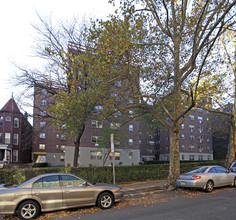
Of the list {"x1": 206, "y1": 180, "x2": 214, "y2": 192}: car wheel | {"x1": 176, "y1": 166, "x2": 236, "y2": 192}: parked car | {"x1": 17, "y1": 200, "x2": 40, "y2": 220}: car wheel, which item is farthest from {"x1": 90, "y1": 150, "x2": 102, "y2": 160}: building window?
{"x1": 17, "y1": 200, "x2": 40, "y2": 220}: car wheel

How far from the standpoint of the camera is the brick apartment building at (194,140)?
165 ft

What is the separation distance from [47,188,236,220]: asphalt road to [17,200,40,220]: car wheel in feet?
2.06

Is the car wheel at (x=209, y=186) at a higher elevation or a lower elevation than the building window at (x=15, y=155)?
higher

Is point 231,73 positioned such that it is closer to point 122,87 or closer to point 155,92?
point 155,92

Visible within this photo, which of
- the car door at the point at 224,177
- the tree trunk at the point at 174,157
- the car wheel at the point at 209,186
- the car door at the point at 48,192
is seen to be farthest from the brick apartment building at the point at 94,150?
the car door at the point at 48,192

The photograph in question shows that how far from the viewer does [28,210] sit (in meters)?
6.72

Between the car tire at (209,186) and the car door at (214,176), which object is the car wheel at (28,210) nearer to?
the car tire at (209,186)

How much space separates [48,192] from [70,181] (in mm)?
816

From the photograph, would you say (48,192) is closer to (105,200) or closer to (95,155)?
(105,200)

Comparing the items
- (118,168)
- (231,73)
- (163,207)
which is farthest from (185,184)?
(231,73)

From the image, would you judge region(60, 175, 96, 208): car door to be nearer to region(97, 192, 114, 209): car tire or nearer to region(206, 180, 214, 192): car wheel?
region(97, 192, 114, 209): car tire

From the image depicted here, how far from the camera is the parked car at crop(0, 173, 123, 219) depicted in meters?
6.64

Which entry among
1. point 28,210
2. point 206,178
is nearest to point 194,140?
point 206,178

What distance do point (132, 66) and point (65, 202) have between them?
7105mm
